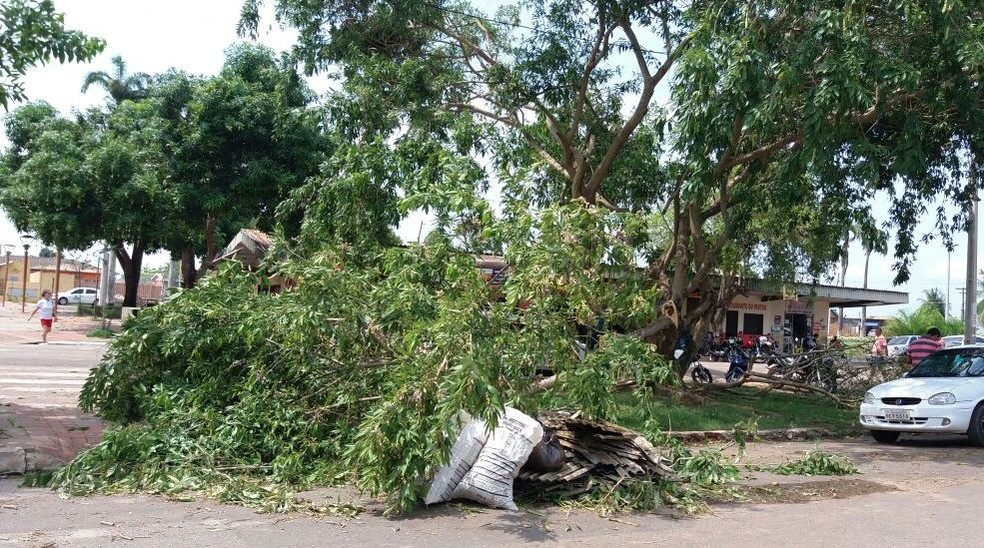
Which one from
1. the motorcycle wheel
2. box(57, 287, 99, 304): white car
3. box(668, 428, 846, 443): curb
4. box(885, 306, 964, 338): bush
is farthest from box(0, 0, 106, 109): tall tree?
box(57, 287, 99, 304): white car

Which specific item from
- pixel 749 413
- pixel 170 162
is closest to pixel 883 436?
pixel 749 413

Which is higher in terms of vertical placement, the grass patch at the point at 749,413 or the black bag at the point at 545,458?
the black bag at the point at 545,458

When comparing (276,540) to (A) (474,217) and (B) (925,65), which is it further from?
(B) (925,65)

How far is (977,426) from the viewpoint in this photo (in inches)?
477

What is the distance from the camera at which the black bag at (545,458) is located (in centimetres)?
778

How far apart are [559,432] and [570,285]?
1.53 meters

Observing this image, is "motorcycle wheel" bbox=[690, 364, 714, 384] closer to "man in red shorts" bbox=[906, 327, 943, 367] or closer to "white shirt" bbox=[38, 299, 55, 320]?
"man in red shorts" bbox=[906, 327, 943, 367]

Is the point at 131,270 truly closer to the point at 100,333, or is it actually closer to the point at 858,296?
the point at 100,333

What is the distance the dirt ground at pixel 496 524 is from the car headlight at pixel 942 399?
12.3ft

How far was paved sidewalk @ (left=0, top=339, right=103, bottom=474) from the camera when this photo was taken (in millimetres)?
8938

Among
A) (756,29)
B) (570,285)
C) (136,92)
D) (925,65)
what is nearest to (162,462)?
(570,285)

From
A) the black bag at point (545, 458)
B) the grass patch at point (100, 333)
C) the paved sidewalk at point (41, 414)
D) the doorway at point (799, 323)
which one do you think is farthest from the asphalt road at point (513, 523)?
the doorway at point (799, 323)

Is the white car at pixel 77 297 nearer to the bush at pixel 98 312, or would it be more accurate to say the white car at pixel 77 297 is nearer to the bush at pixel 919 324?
the bush at pixel 98 312

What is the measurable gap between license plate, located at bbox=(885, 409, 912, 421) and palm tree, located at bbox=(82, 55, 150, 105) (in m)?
39.2
